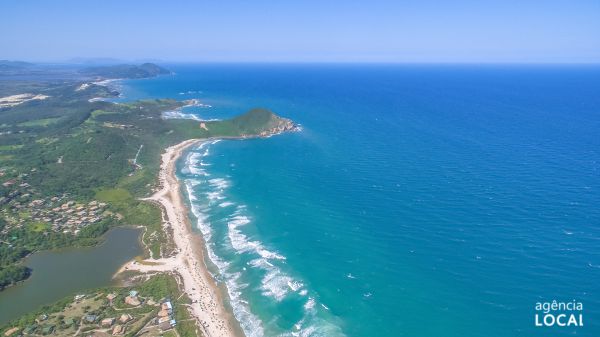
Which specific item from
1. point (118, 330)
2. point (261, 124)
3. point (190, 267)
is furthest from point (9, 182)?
point (261, 124)

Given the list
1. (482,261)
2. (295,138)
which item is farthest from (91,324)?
(295,138)

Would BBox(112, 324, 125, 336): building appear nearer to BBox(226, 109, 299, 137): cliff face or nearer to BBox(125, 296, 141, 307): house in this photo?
BBox(125, 296, 141, 307): house

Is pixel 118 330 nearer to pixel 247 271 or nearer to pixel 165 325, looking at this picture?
pixel 165 325

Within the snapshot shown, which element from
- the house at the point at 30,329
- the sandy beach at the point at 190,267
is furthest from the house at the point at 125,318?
the house at the point at 30,329

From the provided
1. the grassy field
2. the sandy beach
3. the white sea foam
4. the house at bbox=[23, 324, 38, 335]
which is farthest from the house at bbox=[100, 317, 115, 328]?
the white sea foam

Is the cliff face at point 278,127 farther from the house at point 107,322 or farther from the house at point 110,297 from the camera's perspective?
the house at point 107,322

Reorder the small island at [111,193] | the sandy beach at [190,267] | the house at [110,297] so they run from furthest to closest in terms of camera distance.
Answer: the small island at [111,193] → the house at [110,297] → the sandy beach at [190,267]
